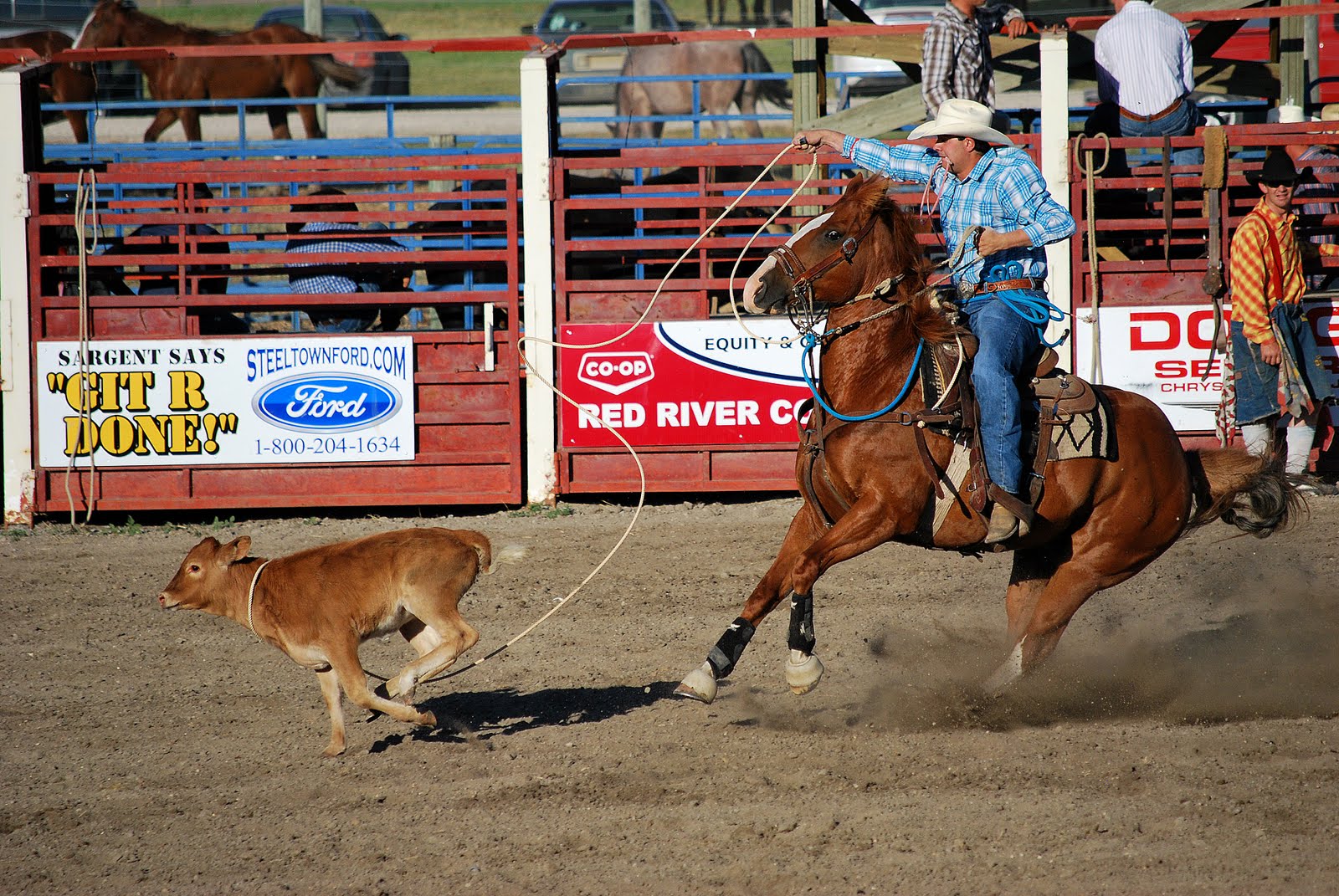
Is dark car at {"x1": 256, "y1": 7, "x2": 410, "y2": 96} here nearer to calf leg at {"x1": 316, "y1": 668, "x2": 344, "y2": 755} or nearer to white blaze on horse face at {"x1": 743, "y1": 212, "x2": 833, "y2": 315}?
white blaze on horse face at {"x1": 743, "y1": 212, "x2": 833, "y2": 315}

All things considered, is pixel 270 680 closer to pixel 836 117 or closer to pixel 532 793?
pixel 532 793

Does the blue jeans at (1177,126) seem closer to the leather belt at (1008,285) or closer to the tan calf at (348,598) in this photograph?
the leather belt at (1008,285)

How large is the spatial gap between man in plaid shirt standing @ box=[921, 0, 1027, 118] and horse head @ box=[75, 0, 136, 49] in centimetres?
1210

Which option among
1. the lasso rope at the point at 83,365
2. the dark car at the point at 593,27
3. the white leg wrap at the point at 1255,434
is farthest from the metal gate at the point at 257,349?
the dark car at the point at 593,27

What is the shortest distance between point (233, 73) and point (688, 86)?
7.48m

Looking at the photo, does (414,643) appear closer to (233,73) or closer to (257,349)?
(257,349)

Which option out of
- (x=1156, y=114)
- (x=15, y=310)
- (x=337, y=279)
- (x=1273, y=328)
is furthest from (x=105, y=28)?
(x=1273, y=328)

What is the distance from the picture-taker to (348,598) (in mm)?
5059

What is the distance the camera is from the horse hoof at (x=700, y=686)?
4.86 metres

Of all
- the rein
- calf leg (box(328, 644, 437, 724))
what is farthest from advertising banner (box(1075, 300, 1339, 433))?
calf leg (box(328, 644, 437, 724))

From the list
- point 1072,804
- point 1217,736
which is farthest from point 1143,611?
point 1072,804

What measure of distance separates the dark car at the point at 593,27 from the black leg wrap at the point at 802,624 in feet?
59.2

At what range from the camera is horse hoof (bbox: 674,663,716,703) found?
486 cm

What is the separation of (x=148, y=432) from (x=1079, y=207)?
7362 millimetres
